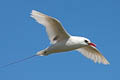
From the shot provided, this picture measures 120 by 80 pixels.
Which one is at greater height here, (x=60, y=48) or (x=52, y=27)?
(x=52, y=27)

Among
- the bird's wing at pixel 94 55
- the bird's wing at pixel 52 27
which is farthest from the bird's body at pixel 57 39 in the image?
the bird's wing at pixel 94 55

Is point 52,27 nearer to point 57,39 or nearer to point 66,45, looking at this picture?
point 57,39

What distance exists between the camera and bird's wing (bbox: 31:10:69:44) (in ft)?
71.5

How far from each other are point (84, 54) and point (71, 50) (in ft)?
10.7

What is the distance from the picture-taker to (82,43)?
22.6 meters

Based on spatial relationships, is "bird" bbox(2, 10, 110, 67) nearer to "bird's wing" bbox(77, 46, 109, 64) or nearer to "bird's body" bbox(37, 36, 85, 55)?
"bird's body" bbox(37, 36, 85, 55)

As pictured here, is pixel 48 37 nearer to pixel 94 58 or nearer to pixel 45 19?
pixel 45 19

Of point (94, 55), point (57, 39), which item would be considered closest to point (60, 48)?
point (57, 39)

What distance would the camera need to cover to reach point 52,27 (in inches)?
886

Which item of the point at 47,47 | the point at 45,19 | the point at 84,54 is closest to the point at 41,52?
the point at 47,47

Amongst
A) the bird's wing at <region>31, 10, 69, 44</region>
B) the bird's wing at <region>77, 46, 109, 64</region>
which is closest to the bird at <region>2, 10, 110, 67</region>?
the bird's wing at <region>31, 10, 69, 44</region>

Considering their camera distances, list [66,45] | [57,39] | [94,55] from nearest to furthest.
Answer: [66,45], [57,39], [94,55]

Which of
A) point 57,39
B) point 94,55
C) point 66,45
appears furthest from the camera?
point 94,55

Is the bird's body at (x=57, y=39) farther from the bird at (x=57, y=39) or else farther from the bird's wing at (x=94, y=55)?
the bird's wing at (x=94, y=55)
